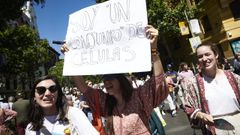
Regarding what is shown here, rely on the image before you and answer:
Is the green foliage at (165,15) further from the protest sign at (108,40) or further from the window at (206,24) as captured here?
the protest sign at (108,40)

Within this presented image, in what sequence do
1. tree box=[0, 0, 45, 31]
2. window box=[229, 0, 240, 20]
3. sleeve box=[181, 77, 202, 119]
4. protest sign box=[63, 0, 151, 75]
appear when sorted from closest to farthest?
1. protest sign box=[63, 0, 151, 75]
2. sleeve box=[181, 77, 202, 119]
3. tree box=[0, 0, 45, 31]
4. window box=[229, 0, 240, 20]

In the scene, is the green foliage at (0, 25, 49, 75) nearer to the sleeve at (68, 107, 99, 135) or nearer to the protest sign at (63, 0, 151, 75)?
the protest sign at (63, 0, 151, 75)

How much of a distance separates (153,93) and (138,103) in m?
0.15

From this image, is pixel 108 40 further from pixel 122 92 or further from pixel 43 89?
pixel 43 89

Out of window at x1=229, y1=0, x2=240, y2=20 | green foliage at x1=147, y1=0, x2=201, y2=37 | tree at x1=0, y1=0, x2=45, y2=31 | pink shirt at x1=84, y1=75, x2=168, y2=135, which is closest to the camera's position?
pink shirt at x1=84, y1=75, x2=168, y2=135

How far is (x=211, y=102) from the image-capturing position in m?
3.45

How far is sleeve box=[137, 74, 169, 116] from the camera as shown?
3.18 m

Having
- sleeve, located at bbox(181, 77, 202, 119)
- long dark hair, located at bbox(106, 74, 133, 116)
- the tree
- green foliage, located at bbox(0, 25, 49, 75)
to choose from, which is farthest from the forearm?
green foliage, located at bbox(0, 25, 49, 75)

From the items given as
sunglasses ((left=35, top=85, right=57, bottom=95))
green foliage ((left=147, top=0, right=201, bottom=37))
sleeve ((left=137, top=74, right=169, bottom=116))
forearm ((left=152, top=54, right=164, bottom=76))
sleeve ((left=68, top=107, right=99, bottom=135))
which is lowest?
sleeve ((left=68, top=107, right=99, bottom=135))

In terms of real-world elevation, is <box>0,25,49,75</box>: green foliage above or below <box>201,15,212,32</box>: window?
below

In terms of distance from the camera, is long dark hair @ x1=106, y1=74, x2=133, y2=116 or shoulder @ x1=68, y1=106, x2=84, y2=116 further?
long dark hair @ x1=106, y1=74, x2=133, y2=116

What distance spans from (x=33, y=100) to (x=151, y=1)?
96.0 feet

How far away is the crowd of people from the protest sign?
0.09 m

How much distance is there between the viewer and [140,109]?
10.4ft
